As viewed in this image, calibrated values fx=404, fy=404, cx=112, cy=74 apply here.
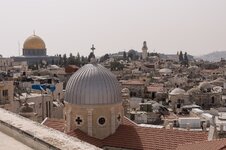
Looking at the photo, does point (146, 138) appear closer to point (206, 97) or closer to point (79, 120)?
point (79, 120)

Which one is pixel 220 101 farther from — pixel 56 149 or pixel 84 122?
pixel 56 149

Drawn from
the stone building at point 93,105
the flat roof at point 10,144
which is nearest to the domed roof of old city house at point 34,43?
the stone building at point 93,105

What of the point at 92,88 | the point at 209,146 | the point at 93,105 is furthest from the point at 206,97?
the point at 209,146

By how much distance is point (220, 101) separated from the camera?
47969 millimetres

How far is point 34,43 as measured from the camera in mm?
84375

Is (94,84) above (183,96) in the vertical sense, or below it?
above

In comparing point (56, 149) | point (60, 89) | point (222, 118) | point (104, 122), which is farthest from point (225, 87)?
point (56, 149)

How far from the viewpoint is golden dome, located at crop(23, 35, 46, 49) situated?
82.9 m

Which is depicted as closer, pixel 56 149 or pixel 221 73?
pixel 56 149

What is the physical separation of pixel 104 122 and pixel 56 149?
28.5 ft

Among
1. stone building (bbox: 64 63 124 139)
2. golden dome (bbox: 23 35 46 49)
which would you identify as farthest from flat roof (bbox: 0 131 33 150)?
golden dome (bbox: 23 35 46 49)

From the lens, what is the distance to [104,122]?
14766 millimetres

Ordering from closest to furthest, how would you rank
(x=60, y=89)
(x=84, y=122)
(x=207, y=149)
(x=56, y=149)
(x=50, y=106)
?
1. (x=56, y=149)
2. (x=207, y=149)
3. (x=84, y=122)
4. (x=50, y=106)
5. (x=60, y=89)

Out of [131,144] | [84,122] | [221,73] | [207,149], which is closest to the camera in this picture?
[207,149]
